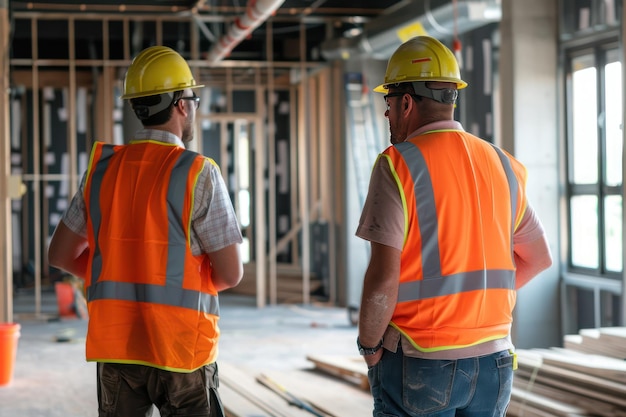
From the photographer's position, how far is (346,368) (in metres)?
6.39

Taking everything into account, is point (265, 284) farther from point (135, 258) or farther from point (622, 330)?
point (135, 258)

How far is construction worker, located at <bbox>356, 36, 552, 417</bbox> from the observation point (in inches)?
88.0

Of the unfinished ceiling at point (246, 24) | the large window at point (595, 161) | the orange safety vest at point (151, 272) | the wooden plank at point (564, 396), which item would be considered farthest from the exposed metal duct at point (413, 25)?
the orange safety vest at point (151, 272)

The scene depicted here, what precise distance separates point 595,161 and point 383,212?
527 cm

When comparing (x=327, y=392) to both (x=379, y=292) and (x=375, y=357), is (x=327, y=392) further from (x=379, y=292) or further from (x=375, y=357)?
(x=379, y=292)

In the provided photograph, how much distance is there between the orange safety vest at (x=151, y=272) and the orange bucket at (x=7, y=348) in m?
4.18

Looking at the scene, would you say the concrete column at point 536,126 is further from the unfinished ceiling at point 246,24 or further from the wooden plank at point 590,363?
the wooden plank at point 590,363

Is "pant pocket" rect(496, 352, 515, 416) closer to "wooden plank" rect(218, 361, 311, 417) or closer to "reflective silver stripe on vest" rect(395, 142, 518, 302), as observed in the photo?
"reflective silver stripe on vest" rect(395, 142, 518, 302)

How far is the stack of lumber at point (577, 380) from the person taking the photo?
4543 mm

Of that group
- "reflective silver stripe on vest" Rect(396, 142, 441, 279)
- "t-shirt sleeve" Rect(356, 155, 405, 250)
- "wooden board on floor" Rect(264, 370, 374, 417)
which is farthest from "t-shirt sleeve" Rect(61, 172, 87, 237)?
"wooden board on floor" Rect(264, 370, 374, 417)

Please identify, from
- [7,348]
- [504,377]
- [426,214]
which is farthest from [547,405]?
[7,348]

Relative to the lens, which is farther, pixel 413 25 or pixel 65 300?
pixel 65 300

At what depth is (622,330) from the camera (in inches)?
212

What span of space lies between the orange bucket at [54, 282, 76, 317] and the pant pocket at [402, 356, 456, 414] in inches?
357
